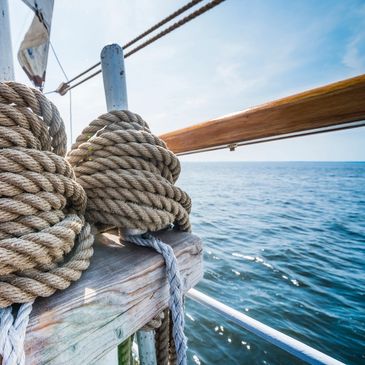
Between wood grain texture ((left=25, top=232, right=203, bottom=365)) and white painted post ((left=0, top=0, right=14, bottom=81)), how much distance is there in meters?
0.75

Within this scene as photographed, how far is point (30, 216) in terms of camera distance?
57 centimetres

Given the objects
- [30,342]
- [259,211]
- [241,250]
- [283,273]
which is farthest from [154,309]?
[259,211]

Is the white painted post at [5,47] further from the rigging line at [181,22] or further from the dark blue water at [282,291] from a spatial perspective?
the dark blue water at [282,291]

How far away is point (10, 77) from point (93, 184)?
59cm

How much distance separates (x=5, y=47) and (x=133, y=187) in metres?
0.78

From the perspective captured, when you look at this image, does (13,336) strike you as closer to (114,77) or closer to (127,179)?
(127,179)

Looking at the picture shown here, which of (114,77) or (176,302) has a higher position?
(114,77)

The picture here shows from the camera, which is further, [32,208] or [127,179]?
[127,179]

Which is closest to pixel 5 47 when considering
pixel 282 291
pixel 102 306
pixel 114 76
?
Result: pixel 114 76

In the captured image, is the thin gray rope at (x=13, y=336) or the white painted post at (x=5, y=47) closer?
the thin gray rope at (x=13, y=336)

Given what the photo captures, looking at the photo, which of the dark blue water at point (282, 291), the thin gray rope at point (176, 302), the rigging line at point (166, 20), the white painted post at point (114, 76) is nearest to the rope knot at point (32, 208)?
the thin gray rope at point (176, 302)

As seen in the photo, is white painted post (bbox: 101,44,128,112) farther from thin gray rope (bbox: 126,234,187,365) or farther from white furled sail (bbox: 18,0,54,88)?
white furled sail (bbox: 18,0,54,88)

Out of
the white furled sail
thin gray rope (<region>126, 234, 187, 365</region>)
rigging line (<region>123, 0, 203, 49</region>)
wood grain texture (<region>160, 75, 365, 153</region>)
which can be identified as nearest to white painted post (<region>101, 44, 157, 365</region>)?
wood grain texture (<region>160, 75, 365, 153</region>)

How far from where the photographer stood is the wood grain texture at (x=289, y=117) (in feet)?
2.51
